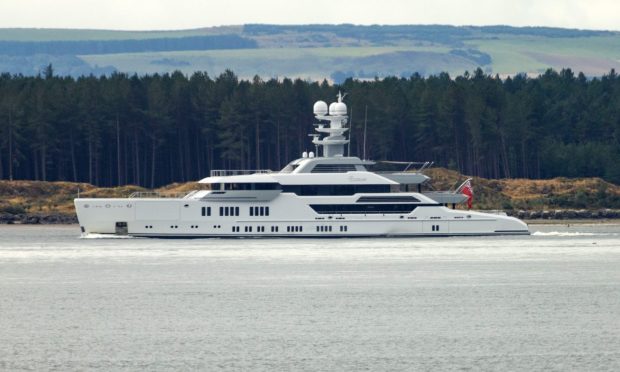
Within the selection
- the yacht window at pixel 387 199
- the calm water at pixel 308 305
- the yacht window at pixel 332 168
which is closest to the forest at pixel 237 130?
the calm water at pixel 308 305

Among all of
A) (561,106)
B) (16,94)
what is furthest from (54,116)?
(561,106)

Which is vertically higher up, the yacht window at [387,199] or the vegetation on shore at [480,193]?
the yacht window at [387,199]

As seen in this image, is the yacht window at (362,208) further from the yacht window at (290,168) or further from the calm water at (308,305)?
the yacht window at (290,168)

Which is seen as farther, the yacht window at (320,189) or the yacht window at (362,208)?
the yacht window at (362,208)

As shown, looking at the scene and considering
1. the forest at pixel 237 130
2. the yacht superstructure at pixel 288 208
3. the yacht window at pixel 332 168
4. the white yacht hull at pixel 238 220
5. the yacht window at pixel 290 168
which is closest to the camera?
the yacht superstructure at pixel 288 208

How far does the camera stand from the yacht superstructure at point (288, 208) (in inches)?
3145

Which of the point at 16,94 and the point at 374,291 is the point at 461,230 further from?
the point at 16,94

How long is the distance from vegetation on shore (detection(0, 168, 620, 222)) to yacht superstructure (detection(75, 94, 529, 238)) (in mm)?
25578

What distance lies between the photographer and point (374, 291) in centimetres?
6028

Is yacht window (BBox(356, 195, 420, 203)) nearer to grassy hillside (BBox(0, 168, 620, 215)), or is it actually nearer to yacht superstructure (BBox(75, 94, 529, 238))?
yacht superstructure (BBox(75, 94, 529, 238))

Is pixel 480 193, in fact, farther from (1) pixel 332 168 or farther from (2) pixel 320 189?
(2) pixel 320 189

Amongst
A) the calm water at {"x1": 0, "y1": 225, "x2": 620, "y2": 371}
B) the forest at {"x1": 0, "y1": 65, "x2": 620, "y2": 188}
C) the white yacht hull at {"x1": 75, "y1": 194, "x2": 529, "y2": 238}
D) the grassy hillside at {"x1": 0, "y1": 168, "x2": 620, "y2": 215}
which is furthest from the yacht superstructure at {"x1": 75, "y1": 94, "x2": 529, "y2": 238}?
the forest at {"x1": 0, "y1": 65, "x2": 620, "y2": 188}

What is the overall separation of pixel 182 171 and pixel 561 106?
40564 millimetres

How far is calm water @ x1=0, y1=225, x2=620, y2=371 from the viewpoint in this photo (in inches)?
1757
